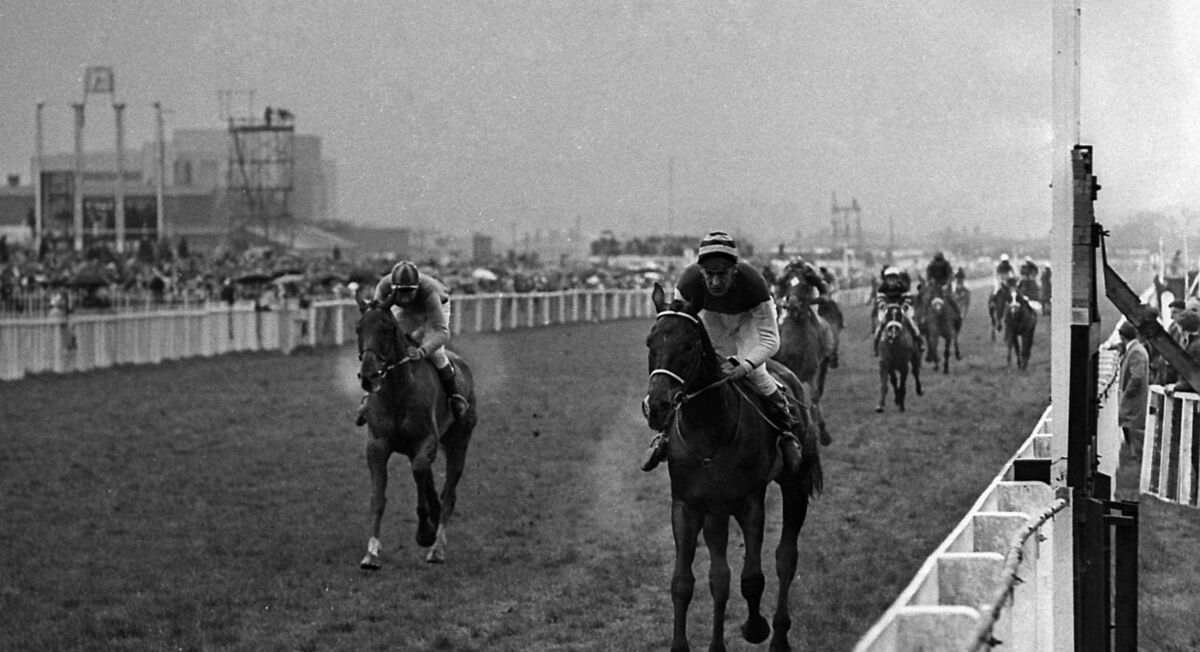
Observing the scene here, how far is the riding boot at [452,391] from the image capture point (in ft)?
40.3

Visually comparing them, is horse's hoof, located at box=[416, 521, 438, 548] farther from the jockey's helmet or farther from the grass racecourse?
the jockey's helmet

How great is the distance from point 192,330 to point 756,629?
2451cm

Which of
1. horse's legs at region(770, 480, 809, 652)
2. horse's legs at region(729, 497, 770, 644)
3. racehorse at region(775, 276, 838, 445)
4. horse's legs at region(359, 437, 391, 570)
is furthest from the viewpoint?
racehorse at region(775, 276, 838, 445)

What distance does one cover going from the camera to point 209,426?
19.8 meters

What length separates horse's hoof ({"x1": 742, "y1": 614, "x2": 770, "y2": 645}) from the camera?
27.5 ft

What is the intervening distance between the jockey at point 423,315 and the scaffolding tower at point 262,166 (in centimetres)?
4269

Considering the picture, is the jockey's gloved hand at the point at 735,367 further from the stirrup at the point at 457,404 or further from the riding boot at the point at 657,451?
the stirrup at the point at 457,404

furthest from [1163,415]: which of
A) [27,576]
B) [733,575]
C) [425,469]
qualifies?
[27,576]

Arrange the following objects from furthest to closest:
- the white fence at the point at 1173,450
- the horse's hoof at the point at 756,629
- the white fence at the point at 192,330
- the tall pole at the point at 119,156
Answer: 1. the tall pole at the point at 119,156
2. the white fence at the point at 192,330
3. the white fence at the point at 1173,450
4. the horse's hoof at the point at 756,629

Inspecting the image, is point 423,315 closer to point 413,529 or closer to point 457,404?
point 457,404

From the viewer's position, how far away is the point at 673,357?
25.7 feet

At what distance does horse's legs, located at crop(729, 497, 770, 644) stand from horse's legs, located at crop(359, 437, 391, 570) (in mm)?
3331

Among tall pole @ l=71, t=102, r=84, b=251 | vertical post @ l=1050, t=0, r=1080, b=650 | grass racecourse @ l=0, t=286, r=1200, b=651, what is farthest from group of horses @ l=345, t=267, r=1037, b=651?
tall pole @ l=71, t=102, r=84, b=251

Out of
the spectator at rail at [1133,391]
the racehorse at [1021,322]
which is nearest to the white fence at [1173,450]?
the spectator at rail at [1133,391]
